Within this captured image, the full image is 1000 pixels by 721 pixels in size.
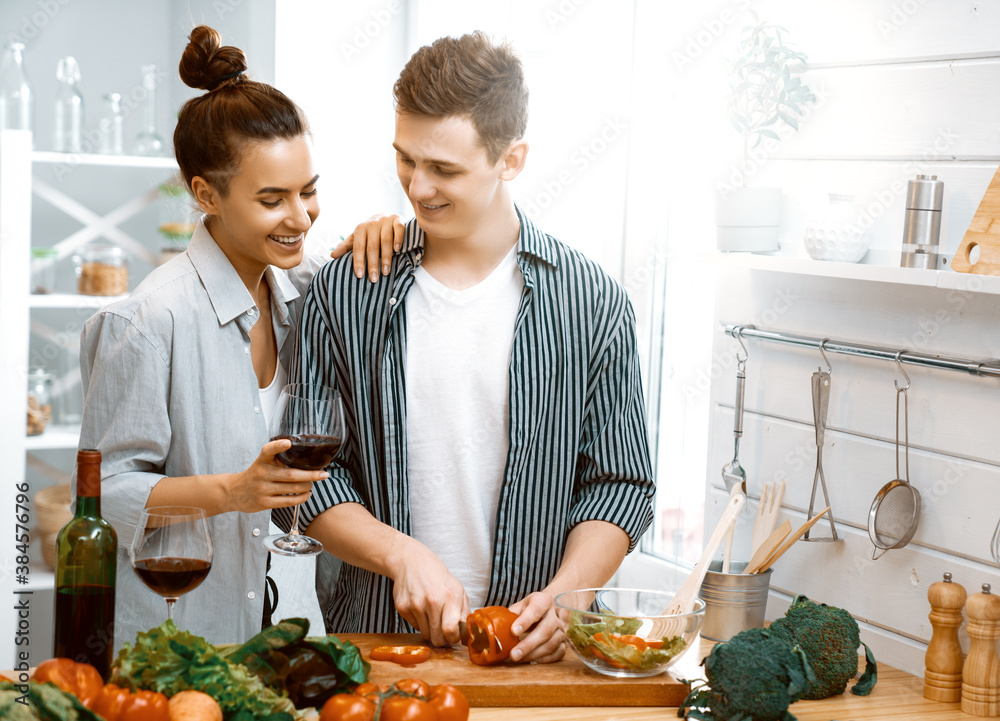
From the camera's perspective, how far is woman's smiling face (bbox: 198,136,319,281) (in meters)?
1.70

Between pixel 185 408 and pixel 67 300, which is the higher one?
pixel 67 300

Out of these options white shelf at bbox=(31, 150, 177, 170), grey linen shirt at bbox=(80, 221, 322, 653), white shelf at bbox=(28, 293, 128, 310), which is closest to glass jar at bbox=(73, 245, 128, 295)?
white shelf at bbox=(28, 293, 128, 310)

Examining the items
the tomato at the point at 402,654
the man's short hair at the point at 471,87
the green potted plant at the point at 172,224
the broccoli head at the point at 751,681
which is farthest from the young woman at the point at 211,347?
the green potted plant at the point at 172,224

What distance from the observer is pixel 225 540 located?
5.88 feet

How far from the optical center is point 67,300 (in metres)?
3.11

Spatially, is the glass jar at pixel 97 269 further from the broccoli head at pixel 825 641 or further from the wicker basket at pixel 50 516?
the broccoli head at pixel 825 641

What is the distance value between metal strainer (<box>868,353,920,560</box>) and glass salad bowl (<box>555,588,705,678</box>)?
21.8 inches

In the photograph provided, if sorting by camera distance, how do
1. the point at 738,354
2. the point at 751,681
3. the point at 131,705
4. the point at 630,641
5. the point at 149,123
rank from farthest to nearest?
the point at 149,123
the point at 738,354
the point at 630,641
the point at 751,681
the point at 131,705

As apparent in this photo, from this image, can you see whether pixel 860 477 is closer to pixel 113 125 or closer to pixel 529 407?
pixel 529 407

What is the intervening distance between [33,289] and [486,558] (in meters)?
2.12

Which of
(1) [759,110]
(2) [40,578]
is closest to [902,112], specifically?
(1) [759,110]

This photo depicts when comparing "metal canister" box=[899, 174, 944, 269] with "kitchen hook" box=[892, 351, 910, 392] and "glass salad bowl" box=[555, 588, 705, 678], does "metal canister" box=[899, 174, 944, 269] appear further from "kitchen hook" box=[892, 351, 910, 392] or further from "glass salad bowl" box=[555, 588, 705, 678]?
"glass salad bowl" box=[555, 588, 705, 678]

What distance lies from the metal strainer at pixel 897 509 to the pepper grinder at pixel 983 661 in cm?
21

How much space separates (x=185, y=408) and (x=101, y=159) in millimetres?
1767
